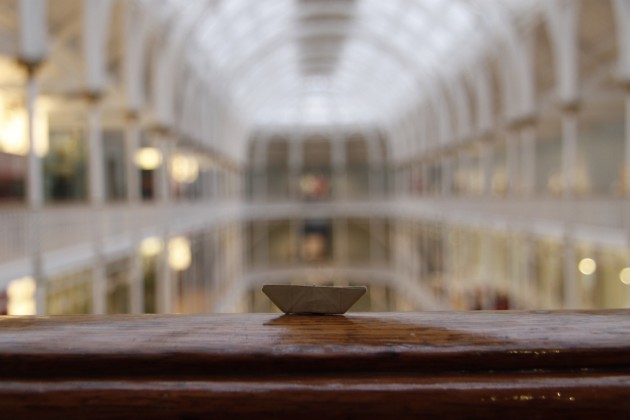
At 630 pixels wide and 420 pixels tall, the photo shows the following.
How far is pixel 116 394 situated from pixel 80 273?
13662 mm

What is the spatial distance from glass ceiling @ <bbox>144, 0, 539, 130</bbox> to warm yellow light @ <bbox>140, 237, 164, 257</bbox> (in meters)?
6.60

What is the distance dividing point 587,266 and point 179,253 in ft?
43.5

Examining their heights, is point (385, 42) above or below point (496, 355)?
above

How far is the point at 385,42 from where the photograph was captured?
3509 cm

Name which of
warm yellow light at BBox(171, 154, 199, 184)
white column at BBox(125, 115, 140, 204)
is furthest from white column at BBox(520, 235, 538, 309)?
warm yellow light at BBox(171, 154, 199, 184)

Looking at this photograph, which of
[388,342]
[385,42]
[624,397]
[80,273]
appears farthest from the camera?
[385,42]

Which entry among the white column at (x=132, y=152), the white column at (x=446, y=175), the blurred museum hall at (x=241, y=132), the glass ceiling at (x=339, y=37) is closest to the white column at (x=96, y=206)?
the blurred museum hall at (x=241, y=132)

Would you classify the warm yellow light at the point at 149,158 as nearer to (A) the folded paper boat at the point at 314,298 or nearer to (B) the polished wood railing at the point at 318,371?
(A) the folded paper boat at the point at 314,298

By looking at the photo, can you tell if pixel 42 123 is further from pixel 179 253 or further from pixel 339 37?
pixel 339 37

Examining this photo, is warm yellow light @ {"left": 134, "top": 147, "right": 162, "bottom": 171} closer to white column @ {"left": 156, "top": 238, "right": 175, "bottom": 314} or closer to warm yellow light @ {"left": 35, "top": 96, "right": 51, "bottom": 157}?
white column @ {"left": 156, "top": 238, "right": 175, "bottom": 314}

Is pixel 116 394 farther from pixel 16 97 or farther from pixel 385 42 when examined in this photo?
pixel 385 42

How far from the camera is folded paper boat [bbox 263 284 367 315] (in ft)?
6.10

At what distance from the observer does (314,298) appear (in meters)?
1.86

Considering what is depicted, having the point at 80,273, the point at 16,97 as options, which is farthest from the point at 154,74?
the point at 80,273
